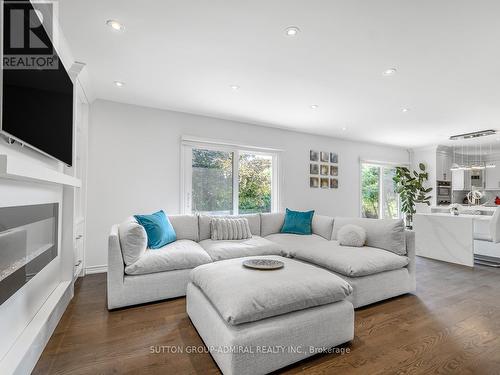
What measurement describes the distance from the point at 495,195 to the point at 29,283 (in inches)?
407

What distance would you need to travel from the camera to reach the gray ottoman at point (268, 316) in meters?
1.52

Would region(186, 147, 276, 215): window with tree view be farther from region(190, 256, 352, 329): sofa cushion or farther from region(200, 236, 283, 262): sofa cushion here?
region(190, 256, 352, 329): sofa cushion

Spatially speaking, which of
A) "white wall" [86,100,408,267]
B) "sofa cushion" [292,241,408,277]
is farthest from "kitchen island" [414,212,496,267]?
"white wall" [86,100,408,267]

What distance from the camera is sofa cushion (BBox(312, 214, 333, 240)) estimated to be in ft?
13.1

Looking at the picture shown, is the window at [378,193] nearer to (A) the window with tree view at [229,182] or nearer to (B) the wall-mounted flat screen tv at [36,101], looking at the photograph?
(A) the window with tree view at [229,182]

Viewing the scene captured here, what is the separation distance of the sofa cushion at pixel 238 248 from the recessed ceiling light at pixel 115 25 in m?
2.37

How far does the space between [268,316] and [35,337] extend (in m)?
1.47

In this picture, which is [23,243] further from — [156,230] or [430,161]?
[430,161]

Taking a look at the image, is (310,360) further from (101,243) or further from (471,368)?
(101,243)

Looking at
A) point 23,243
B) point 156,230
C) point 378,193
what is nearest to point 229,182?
point 156,230

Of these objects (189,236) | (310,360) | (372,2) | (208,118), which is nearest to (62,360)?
(310,360)

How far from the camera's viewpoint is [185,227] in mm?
3570

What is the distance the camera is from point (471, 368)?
1663mm

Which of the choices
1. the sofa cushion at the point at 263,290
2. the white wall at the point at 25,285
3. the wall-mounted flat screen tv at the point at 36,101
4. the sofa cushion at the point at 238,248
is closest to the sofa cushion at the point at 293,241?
the sofa cushion at the point at 238,248
